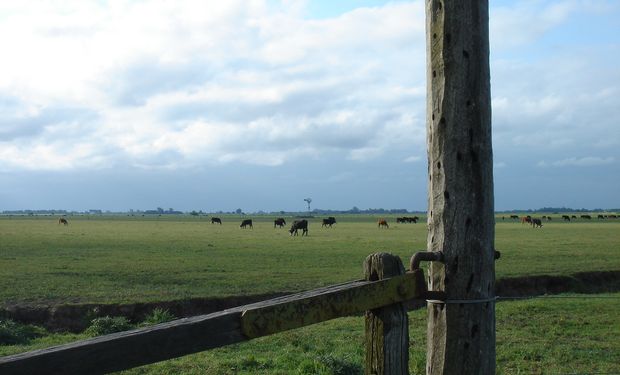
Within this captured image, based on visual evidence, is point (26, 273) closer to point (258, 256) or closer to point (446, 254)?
point (258, 256)

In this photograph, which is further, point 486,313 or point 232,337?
point 486,313

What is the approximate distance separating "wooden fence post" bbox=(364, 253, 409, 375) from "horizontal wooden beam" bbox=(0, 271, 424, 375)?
88mm

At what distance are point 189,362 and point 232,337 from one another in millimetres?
7101

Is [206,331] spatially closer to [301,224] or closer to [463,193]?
[463,193]

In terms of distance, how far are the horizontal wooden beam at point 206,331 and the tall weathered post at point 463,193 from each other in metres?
0.30

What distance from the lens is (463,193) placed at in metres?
3.67

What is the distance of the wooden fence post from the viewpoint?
136 inches

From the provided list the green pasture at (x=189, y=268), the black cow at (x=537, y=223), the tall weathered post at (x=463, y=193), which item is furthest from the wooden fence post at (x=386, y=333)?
the black cow at (x=537, y=223)

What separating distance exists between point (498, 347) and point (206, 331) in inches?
350

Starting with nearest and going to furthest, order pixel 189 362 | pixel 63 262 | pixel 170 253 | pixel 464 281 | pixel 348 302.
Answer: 1. pixel 348 302
2. pixel 464 281
3. pixel 189 362
4. pixel 63 262
5. pixel 170 253

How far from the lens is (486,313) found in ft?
12.3

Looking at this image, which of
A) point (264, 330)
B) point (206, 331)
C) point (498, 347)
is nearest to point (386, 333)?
point (264, 330)

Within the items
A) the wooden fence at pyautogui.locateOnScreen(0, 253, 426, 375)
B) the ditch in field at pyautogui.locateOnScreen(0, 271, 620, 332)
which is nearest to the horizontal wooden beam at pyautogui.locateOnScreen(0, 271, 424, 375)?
the wooden fence at pyautogui.locateOnScreen(0, 253, 426, 375)

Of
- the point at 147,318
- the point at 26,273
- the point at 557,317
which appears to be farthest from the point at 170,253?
the point at 557,317
